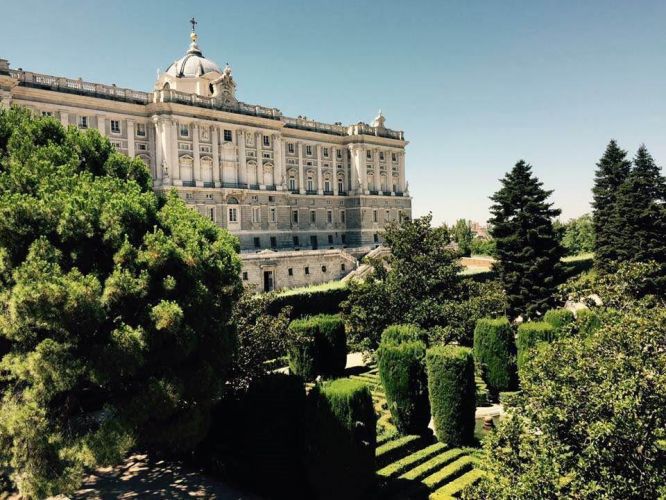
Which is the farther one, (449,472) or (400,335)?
(400,335)

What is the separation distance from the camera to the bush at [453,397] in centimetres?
1578

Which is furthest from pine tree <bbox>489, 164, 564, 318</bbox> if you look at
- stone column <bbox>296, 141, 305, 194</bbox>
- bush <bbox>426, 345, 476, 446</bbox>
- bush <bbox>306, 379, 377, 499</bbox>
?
stone column <bbox>296, 141, 305, 194</bbox>

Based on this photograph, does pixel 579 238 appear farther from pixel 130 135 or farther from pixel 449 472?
pixel 449 472

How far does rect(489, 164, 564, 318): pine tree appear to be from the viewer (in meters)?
33.1

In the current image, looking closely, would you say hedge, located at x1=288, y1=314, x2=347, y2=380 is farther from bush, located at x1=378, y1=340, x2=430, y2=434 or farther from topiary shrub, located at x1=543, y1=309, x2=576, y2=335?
topiary shrub, located at x1=543, y1=309, x2=576, y2=335

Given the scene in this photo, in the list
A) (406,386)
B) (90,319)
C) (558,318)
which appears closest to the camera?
(90,319)

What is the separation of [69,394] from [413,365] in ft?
33.1

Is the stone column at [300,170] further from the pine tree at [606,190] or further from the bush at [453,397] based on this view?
the bush at [453,397]

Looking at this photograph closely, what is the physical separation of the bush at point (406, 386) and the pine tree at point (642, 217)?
25940 mm

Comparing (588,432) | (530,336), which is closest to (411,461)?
(588,432)

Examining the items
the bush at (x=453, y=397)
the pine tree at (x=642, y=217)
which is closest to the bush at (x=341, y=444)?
the bush at (x=453, y=397)

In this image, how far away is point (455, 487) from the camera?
13.1 meters

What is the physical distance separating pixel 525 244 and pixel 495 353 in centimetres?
1508

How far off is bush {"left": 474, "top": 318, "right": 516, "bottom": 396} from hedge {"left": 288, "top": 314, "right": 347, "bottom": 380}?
6058 mm
